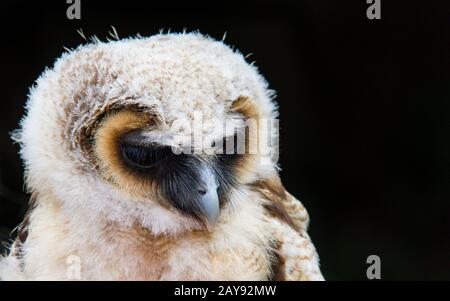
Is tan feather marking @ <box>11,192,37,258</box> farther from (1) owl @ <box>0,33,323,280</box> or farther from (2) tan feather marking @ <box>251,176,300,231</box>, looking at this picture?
Result: (2) tan feather marking @ <box>251,176,300,231</box>

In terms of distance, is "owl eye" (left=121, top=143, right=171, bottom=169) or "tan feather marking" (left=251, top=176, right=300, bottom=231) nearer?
"owl eye" (left=121, top=143, right=171, bottom=169)

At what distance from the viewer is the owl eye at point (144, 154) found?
0.93 meters

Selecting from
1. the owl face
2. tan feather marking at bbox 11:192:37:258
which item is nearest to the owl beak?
the owl face

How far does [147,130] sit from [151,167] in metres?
0.09

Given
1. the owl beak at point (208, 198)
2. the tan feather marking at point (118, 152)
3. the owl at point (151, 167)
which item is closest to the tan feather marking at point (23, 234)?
the owl at point (151, 167)

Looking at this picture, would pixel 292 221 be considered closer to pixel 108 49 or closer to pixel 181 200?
pixel 181 200

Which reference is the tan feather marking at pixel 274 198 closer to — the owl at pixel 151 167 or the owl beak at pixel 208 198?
the owl at pixel 151 167

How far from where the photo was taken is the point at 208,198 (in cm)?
95

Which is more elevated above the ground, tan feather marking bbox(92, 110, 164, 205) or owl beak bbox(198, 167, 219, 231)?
tan feather marking bbox(92, 110, 164, 205)

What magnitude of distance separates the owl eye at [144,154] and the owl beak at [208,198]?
8cm

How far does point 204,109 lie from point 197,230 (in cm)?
26

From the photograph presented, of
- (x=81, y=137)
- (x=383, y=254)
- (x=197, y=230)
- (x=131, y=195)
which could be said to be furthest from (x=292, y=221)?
(x=383, y=254)

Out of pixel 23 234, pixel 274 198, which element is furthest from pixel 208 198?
pixel 23 234

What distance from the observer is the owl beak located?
0.95m
